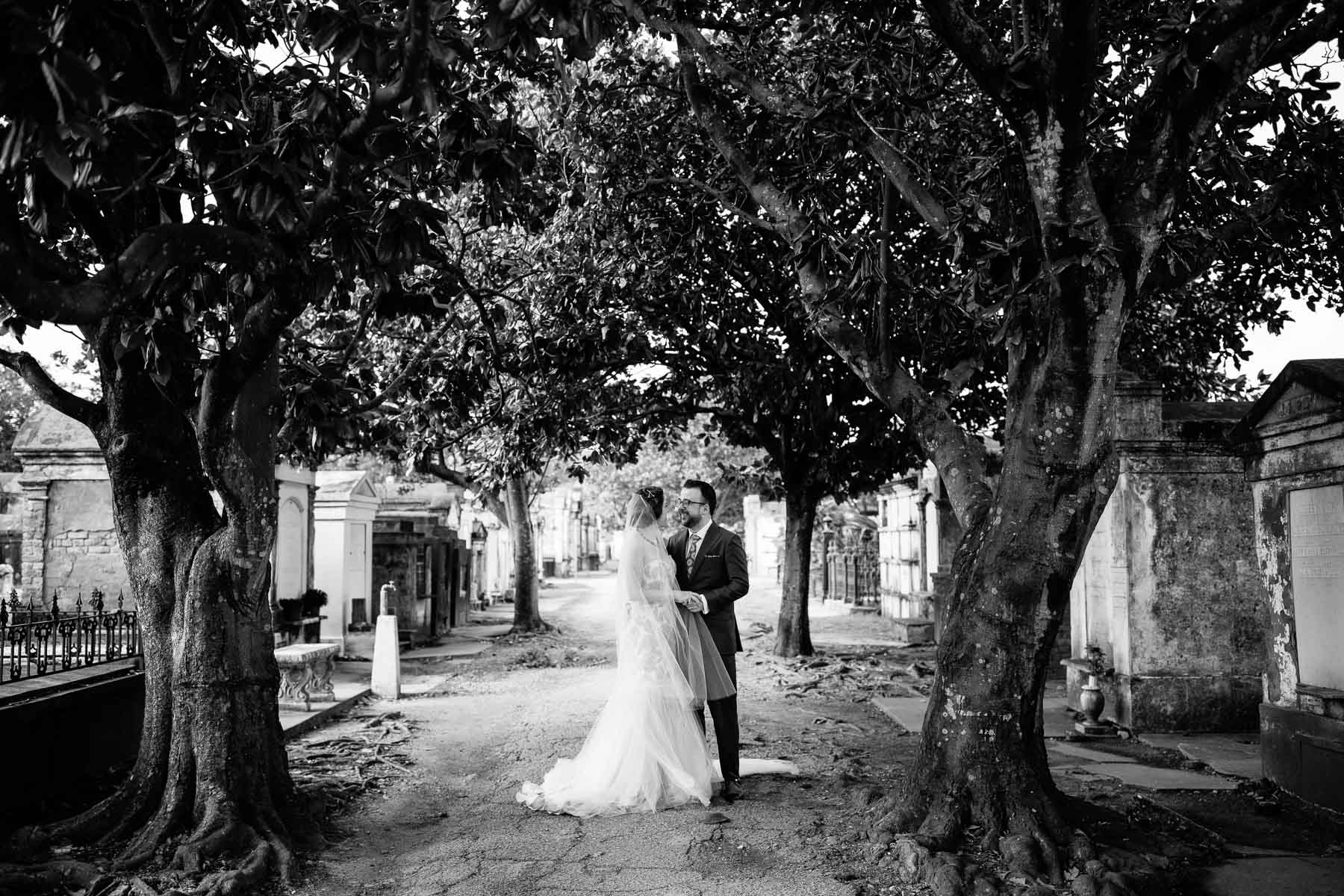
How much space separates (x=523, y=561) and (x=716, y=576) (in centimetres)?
1500

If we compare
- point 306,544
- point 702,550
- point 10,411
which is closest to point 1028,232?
point 702,550

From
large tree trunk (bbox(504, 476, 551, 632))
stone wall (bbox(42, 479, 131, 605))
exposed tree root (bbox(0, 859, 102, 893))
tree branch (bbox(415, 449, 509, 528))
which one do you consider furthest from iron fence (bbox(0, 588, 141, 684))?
large tree trunk (bbox(504, 476, 551, 632))

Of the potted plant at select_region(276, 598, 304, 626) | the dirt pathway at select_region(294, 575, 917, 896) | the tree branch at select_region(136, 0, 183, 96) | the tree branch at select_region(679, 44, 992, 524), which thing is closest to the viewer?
the tree branch at select_region(136, 0, 183, 96)

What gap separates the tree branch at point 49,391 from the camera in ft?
20.6

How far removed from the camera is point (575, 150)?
415 inches

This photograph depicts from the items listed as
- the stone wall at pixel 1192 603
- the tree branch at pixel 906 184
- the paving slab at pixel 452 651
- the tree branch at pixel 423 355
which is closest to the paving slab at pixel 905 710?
the stone wall at pixel 1192 603

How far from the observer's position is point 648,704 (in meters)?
7.01

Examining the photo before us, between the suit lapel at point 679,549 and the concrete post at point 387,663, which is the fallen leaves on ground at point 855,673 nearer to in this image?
the concrete post at point 387,663

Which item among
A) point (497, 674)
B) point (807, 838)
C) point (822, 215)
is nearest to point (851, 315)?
point (822, 215)

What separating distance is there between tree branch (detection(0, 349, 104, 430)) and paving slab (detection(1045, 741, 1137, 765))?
300 inches

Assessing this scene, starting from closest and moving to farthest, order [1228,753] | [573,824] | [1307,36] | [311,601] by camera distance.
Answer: [1307,36] < [573,824] < [1228,753] < [311,601]

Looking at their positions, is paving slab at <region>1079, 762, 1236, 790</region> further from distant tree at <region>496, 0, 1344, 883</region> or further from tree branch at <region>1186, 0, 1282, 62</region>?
tree branch at <region>1186, 0, 1282, 62</region>

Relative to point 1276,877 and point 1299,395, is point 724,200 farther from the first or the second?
point 1276,877

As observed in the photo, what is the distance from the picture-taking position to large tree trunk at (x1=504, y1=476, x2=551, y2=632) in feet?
72.2
